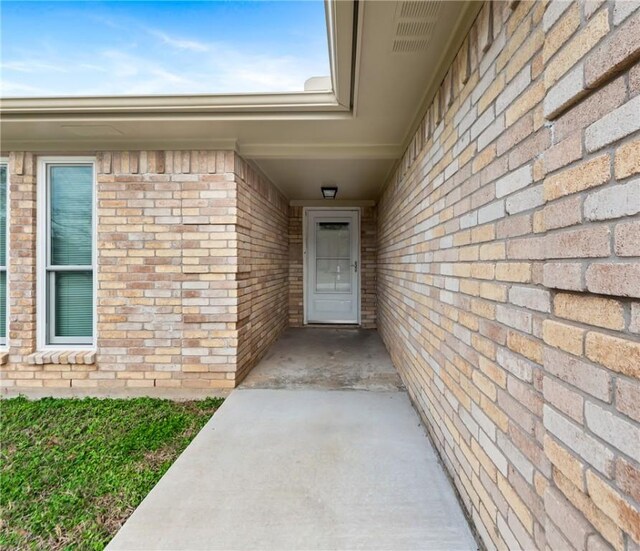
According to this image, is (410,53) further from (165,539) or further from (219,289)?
(165,539)

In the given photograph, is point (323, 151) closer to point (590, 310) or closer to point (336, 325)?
point (590, 310)

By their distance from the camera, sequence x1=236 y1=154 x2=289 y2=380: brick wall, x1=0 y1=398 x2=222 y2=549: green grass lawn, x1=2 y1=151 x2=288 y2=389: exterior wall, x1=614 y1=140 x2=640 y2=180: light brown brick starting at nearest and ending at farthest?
1. x1=614 y1=140 x2=640 y2=180: light brown brick
2. x1=0 y1=398 x2=222 y2=549: green grass lawn
3. x1=2 y1=151 x2=288 y2=389: exterior wall
4. x1=236 y1=154 x2=289 y2=380: brick wall

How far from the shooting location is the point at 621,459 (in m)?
0.62

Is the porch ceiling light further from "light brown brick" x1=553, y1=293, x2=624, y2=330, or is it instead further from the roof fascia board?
"light brown brick" x1=553, y1=293, x2=624, y2=330

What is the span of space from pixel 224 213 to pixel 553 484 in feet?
9.27

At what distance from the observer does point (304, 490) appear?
1.61 m

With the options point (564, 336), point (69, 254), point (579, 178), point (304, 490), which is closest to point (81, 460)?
point (304, 490)

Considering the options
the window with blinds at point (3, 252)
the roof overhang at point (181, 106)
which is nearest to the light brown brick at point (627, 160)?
the roof overhang at point (181, 106)

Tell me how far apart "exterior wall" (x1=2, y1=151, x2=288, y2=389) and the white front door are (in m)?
2.90

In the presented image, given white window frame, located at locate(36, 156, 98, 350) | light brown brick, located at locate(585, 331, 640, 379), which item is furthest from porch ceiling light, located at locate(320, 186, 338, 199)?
light brown brick, located at locate(585, 331, 640, 379)

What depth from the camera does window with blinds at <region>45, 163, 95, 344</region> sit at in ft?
10.1

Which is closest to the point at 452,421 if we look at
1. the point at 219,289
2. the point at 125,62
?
the point at 219,289

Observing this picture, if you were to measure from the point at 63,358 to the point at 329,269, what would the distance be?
13.1 ft

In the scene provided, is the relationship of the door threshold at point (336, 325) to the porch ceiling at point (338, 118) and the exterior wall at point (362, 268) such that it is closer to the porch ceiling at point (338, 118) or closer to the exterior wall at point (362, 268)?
the exterior wall at point (362, 268)
